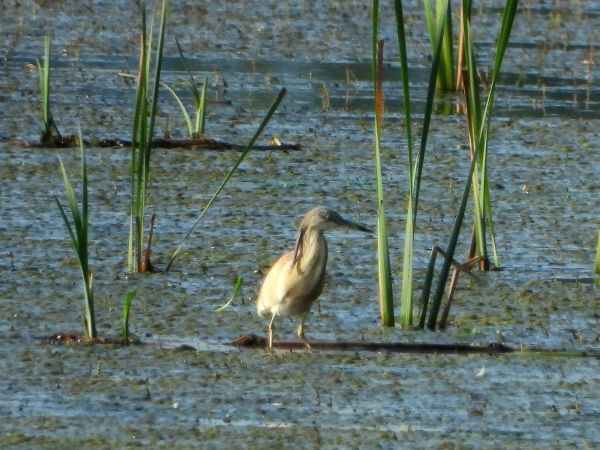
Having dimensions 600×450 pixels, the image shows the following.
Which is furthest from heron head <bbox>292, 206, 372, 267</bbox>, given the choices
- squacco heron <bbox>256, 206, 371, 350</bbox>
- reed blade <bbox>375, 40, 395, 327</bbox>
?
reed blade <bbox>375, 40, 395, 327</bbox>

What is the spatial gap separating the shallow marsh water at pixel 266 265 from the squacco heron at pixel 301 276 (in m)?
0.15

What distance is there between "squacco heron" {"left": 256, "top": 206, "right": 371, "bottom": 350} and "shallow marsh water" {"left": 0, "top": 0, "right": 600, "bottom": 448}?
15cm

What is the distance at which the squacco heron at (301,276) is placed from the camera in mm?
5164

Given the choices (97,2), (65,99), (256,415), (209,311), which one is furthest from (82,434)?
(97,2)

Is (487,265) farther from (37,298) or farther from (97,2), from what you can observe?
(97,2)

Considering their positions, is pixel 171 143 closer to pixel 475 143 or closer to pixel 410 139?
pixel 475 143

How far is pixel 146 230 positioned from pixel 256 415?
256cm

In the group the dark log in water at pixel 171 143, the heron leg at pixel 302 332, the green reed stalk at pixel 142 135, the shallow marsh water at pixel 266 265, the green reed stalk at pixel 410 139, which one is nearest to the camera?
the shallow marsh water at pixel 266 265

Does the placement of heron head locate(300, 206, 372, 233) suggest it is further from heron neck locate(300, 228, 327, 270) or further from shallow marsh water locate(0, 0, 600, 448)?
shallow marsh water locate(0, 0, 600, 448)

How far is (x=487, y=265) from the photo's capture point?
6.38m

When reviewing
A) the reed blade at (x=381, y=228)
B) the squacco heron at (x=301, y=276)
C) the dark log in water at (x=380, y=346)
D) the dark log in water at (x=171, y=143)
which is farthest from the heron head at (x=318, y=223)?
the dark log in water at (x=171, y=143)

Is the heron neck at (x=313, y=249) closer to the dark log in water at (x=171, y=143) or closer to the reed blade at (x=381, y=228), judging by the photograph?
the reed blade at (x=381, y=228)

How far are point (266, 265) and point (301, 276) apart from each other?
4.14 ft

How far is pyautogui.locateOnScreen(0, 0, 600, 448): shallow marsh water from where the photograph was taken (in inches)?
177
